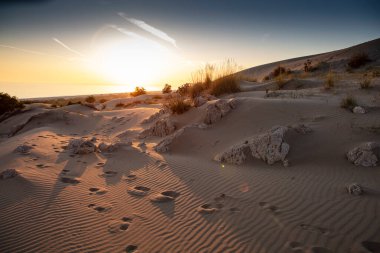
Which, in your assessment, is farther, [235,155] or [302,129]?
[302,129]

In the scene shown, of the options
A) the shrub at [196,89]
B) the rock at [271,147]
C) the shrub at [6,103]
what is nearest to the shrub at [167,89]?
the shrub at [6,103]

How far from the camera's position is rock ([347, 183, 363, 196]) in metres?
3.25

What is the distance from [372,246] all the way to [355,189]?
104 centimetres

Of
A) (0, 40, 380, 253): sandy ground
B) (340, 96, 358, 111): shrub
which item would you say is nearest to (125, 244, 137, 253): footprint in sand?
(0, 40, 380, 253): sandy ground

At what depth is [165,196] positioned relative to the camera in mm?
3729

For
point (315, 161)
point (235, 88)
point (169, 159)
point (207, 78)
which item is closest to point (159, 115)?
point (207, 78)

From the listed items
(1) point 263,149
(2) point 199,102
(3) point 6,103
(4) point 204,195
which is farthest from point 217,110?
(3) point 6,103

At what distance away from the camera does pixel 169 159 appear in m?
5.43

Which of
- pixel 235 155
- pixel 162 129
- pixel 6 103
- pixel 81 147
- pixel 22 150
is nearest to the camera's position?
pixel 235 155

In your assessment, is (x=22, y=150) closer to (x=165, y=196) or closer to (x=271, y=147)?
(x=165, y=196)

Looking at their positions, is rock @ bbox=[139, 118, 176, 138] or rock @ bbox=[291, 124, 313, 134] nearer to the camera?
rock @ bbox=[291, 124, 313, 134]

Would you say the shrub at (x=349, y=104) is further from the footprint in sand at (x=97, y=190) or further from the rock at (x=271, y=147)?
the footprint in sand at (x=97, y=190)

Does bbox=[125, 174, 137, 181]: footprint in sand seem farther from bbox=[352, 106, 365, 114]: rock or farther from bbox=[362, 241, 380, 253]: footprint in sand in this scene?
bbox=[352, 106, 365, 114]: rock

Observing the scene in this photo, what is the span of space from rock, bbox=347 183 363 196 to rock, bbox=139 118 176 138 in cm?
512
